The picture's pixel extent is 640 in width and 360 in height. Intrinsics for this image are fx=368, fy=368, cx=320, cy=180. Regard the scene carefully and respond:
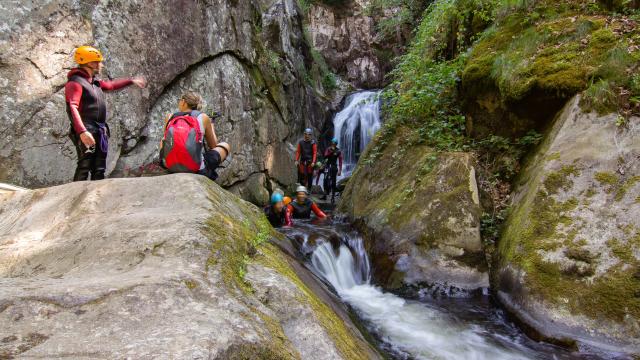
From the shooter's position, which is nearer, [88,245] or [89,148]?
[88,245]

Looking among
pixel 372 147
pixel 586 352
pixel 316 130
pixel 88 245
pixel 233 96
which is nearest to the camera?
pixel 88 245

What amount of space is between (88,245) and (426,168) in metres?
5.24

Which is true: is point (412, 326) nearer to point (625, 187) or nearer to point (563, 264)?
point (563, 264)

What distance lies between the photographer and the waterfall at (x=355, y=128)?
54.4 ft

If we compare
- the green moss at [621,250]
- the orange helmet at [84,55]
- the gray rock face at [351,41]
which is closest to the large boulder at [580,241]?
the green moss at [621,250]

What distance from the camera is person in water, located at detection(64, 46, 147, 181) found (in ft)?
14.0

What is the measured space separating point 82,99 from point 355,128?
45.4 feet

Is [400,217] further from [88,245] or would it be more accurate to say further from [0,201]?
[0,201]

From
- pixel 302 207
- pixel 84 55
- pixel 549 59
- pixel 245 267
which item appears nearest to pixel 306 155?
pixel 302 207

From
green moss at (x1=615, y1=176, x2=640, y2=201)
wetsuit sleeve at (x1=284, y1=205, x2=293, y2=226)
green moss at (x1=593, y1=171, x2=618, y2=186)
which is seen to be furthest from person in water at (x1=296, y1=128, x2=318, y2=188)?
green moss at (x1=615, y1=176, x2=640, y2=201)

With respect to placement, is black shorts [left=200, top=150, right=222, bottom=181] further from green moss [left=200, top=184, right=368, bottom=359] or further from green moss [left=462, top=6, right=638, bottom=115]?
green moss [left=462, top=6, right=638, bottom=115]

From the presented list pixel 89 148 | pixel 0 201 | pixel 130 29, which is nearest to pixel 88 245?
pixel 0 201

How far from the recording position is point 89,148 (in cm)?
429

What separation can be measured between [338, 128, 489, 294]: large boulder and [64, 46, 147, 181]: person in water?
169 inches
